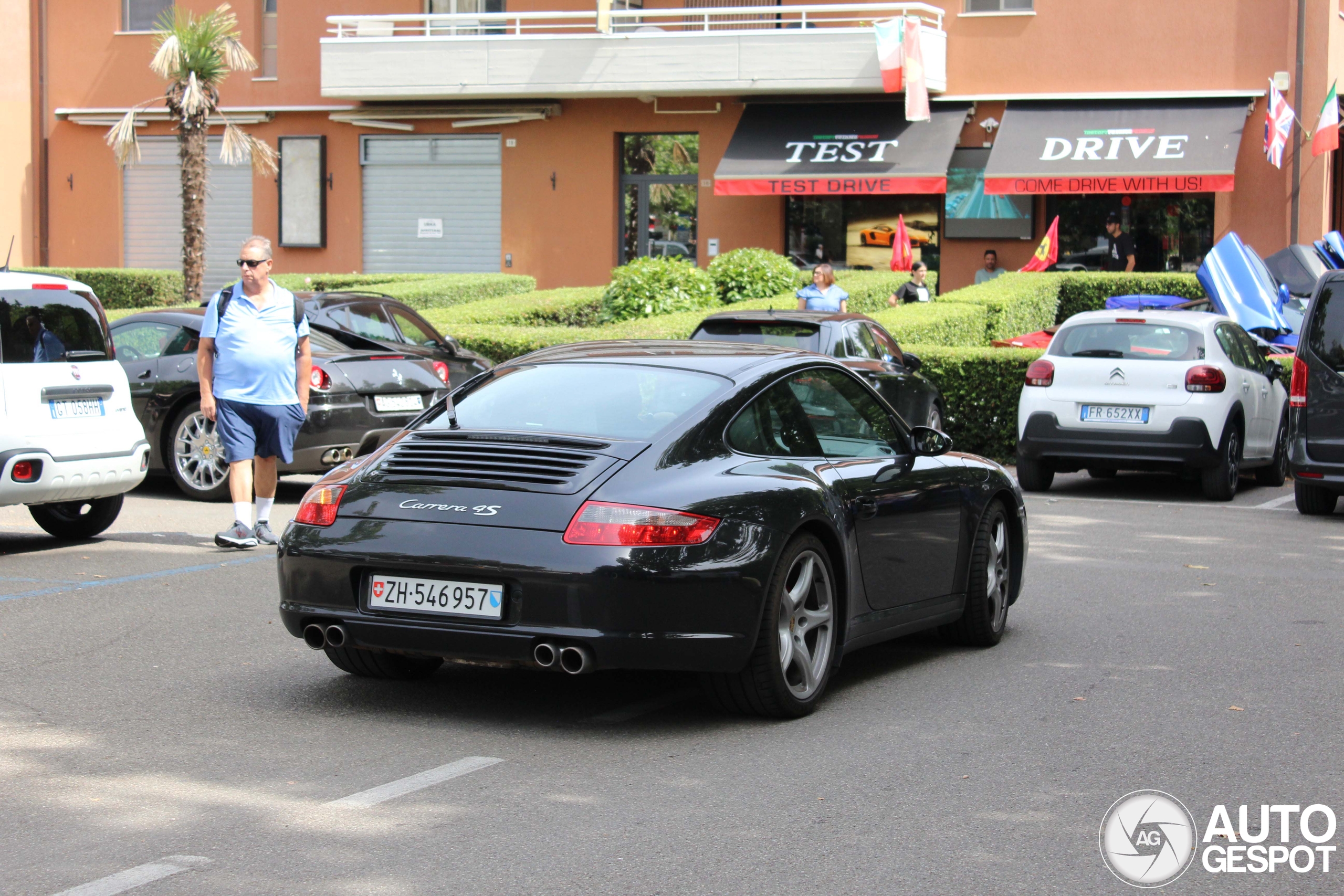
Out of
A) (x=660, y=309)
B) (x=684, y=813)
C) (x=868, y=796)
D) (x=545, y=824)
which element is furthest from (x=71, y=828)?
(x=660, y=309)

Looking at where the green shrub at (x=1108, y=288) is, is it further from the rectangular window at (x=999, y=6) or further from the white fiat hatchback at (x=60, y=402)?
the white fiat hatchback at (x=60, y=402)

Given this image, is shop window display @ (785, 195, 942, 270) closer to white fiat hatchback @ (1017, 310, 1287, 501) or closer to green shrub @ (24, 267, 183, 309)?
green shrub @ (24, 267, 183, 309)

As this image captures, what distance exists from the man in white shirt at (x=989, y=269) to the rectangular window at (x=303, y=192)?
13.4 m

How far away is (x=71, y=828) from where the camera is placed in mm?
4418

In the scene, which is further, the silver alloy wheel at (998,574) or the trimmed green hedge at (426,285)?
the trimmed green hedge at (426,285)

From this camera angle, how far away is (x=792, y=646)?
576 cm

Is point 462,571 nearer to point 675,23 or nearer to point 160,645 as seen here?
point 160,645

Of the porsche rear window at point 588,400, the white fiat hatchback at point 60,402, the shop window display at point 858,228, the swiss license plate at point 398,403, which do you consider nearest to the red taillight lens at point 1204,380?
the swiss license plate at point 398,403

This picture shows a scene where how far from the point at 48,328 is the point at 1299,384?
875cm

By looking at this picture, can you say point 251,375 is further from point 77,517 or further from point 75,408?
point 77,517

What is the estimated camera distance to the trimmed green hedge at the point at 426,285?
78.5 feet

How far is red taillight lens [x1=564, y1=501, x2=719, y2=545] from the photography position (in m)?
5.33

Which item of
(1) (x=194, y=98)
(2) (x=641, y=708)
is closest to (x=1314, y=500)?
(2) (x=641, y=708)

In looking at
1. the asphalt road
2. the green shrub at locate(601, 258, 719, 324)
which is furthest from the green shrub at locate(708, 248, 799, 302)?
the asphalt road
